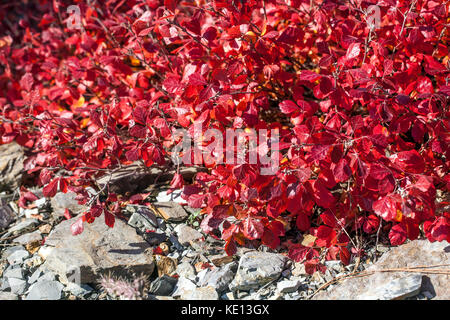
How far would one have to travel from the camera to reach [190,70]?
1.96m

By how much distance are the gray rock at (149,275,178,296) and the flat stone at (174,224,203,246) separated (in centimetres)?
24

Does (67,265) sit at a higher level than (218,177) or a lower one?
lower

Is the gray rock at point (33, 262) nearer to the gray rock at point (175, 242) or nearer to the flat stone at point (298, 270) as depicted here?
the gray rock at point (175, 242)

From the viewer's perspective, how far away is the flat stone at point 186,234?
2109mm

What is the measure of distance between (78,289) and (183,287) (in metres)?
0.46

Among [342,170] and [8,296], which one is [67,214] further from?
[342,170]


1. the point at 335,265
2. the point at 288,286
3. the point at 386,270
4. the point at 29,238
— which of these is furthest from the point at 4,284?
the point at 386,270

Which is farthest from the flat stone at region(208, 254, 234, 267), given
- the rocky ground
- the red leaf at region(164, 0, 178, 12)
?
the red leaf at region(164, 0, 178, 12)

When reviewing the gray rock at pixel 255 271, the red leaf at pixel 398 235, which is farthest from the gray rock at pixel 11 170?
the red leaf at pixel 398 235

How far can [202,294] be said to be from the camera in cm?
179

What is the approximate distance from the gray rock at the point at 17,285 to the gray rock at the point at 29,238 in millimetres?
269

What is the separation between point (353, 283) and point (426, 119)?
790mm
